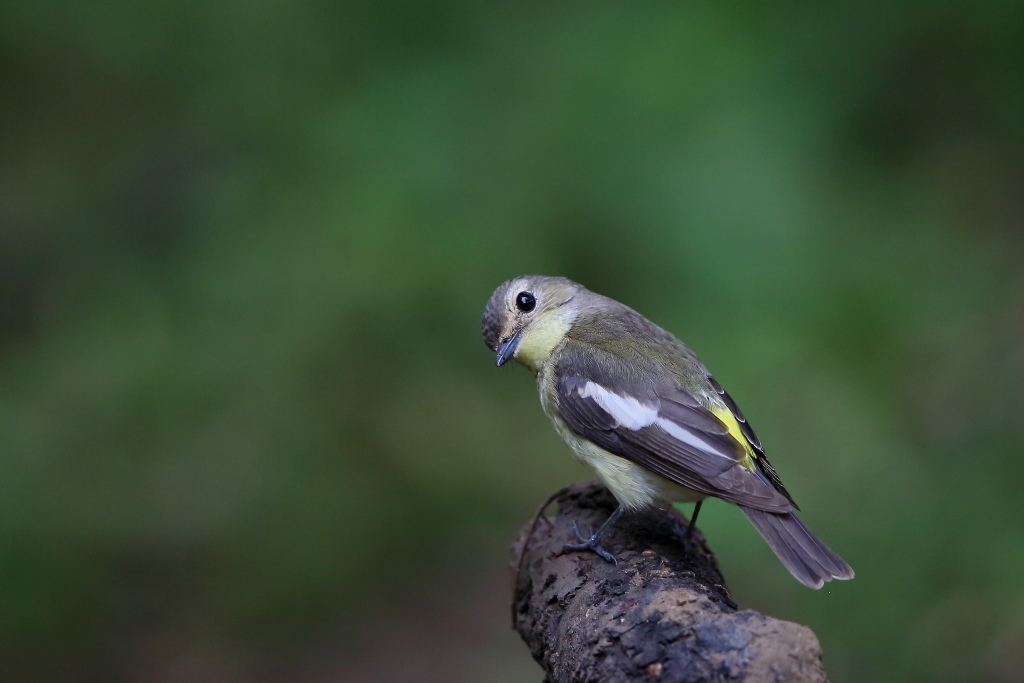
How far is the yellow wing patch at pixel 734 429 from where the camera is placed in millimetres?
3172

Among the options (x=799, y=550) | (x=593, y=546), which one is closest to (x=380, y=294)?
(x=593, y=546)

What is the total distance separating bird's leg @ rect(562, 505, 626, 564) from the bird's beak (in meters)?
0.89

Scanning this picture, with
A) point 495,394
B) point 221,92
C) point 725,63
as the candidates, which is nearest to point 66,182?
point 221,92

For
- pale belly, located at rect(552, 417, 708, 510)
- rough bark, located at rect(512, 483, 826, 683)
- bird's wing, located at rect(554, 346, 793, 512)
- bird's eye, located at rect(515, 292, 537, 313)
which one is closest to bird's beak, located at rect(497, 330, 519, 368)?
bird's eye, located at rect(515, 292, 537, 313)

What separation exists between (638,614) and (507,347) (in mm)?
1668

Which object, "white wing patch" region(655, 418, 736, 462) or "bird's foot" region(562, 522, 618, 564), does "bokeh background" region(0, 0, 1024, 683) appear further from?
"bird's foot" region(562, 522, 618, 564)

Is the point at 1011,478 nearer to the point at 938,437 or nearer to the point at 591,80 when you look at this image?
the point at 938,437

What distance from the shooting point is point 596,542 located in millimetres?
2803

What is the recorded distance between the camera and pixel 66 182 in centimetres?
559

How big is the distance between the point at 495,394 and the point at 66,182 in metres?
2.83

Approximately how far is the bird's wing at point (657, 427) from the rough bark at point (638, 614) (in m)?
0.21

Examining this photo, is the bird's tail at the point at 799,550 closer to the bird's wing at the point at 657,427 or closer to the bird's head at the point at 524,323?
the bird's wing at the point at 657,427

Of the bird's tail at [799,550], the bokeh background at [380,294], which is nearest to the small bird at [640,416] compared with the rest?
the bird's tail at [799,550]

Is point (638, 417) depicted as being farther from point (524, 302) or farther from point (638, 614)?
point (638, 614)
